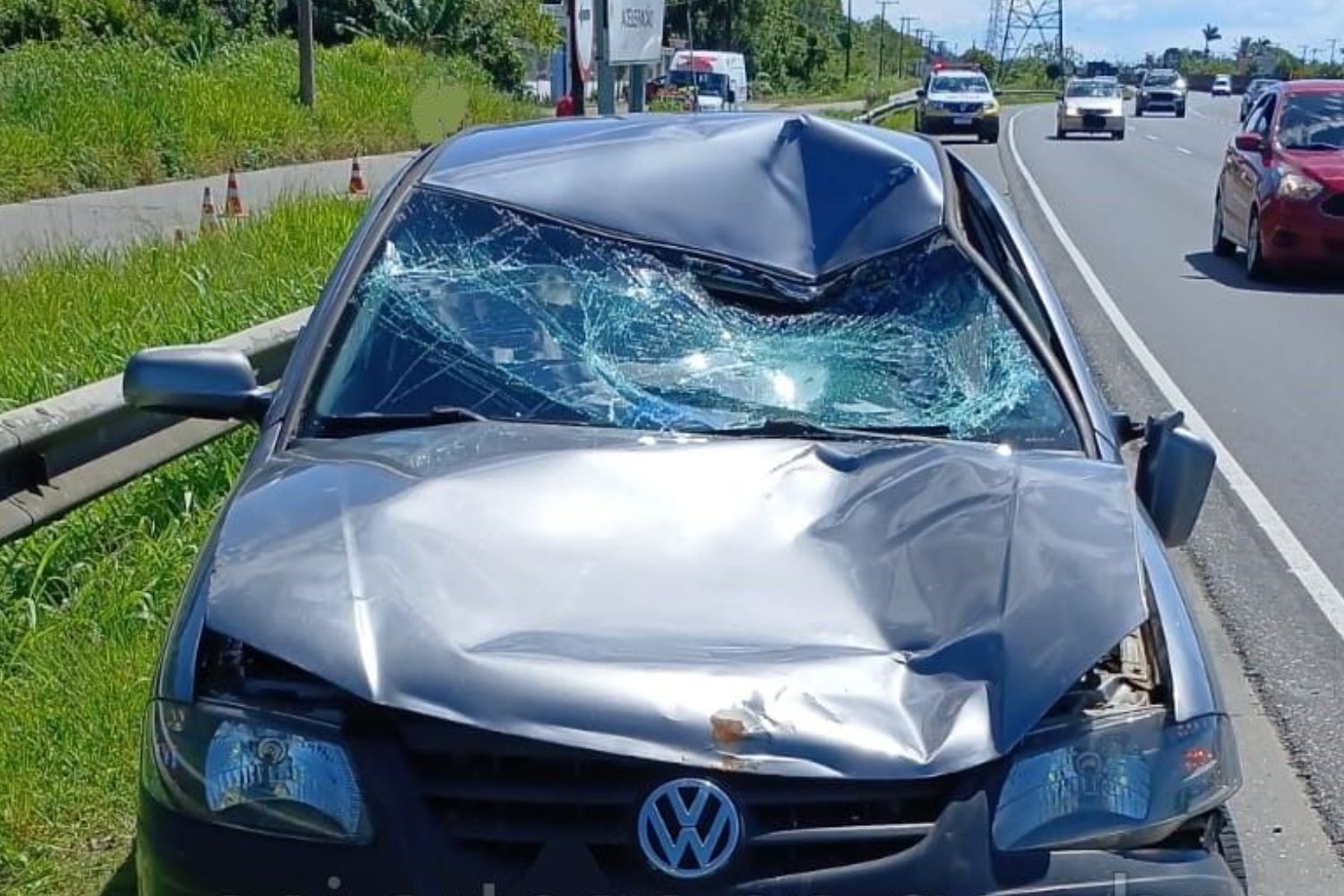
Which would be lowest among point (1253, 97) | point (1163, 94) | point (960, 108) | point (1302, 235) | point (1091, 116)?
point (1163, 94)

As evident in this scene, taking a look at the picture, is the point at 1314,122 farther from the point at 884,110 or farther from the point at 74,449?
the point at 884,110

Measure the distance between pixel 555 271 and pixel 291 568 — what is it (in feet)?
4.62

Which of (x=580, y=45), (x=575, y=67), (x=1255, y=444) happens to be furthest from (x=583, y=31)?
(x=1255, y=444)

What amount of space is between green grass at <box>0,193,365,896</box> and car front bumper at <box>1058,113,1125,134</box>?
124ft

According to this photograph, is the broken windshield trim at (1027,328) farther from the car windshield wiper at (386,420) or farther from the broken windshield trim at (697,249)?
the car windshield wiper at (386,420)

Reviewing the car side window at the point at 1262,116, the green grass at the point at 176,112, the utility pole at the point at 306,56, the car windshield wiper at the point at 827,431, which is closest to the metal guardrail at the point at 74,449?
the car windshield wiper at the point at 827,431

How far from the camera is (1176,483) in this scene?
3.85 meters

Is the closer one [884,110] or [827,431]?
[827,431]

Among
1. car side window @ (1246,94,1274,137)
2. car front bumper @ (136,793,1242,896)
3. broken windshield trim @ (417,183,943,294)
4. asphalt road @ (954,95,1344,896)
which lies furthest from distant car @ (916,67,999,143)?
car front bumper @ (136,793,1242,896)

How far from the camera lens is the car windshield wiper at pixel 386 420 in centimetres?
376

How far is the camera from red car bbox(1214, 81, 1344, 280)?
15.1 metres

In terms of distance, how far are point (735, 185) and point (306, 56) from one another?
2394 cm

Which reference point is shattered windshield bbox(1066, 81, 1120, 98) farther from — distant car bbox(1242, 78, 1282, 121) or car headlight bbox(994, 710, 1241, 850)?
car headlight bbox(994, 710, 1241, 850)

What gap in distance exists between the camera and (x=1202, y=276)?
1623cm
